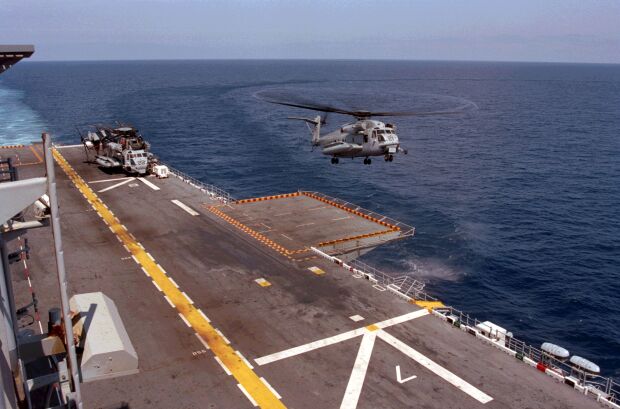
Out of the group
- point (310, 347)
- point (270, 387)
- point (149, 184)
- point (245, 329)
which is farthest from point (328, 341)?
point (149, 184)

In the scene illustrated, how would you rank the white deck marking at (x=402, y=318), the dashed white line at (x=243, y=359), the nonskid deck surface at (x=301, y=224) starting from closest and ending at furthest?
the dashed white line at (x=243, y=359), the white deck marking at (x=402, y=318), the nonskid deck surface at (x=301, y=224)

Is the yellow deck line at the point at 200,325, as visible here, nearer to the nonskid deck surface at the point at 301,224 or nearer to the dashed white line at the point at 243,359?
the dashed white line at the point at 243,359

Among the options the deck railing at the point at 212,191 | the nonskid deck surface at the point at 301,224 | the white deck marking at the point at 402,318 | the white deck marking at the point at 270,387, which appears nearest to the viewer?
the white deck marking at the point at 270,387

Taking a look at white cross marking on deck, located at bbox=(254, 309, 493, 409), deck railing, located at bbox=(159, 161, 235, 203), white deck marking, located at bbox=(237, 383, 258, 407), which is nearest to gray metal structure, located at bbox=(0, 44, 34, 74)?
white deck marking, located at bbox=(237, 383, 258, 407)

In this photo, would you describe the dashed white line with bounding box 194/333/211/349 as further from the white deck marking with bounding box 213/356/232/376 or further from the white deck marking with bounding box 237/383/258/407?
the white deck marking with bounding box 237/383/258/407

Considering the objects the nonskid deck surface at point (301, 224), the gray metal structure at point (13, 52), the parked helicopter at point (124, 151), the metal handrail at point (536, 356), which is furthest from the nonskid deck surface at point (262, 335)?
the parked helicopter at point (124, 151)
